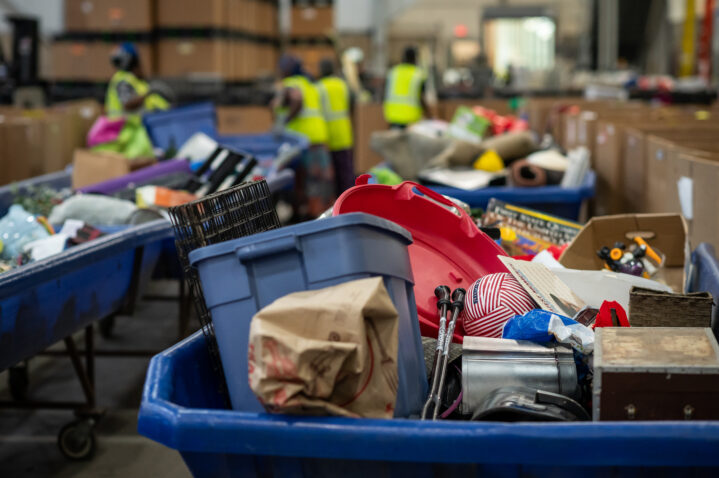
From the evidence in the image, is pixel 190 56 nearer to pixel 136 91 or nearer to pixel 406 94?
pixel 406 94

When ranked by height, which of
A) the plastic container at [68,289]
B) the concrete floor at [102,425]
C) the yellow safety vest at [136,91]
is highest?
the yellow safety vest at [136,91]

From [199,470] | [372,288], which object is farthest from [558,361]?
[199,470]

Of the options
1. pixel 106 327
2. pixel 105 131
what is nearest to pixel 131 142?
pixel 105 131

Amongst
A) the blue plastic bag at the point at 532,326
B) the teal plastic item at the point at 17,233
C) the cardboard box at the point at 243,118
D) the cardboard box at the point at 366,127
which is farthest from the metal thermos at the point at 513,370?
the cardboard box at the point at 366,127

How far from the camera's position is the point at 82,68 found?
10172 mm

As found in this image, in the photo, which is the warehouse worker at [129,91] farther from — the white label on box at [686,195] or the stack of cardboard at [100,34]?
the white label on box at [686,195]

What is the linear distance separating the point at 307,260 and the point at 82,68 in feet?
30.9

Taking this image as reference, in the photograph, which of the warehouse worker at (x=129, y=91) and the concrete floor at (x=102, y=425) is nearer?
the concrete floor at (x=102, y=425)

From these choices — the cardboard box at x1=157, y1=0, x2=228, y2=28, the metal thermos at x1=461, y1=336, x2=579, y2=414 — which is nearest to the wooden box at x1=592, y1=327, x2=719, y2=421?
the metal thermos at x1=461, y1=336, x2=579, y2=414

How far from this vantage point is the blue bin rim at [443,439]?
137 cm

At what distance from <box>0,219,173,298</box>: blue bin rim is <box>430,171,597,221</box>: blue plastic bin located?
4.61ft

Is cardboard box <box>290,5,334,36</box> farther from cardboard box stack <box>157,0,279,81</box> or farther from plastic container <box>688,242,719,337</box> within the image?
plastic container <box>688,242,719,337</box>

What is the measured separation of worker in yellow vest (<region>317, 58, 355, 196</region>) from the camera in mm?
8609

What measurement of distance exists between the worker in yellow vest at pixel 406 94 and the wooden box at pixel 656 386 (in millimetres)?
7515
